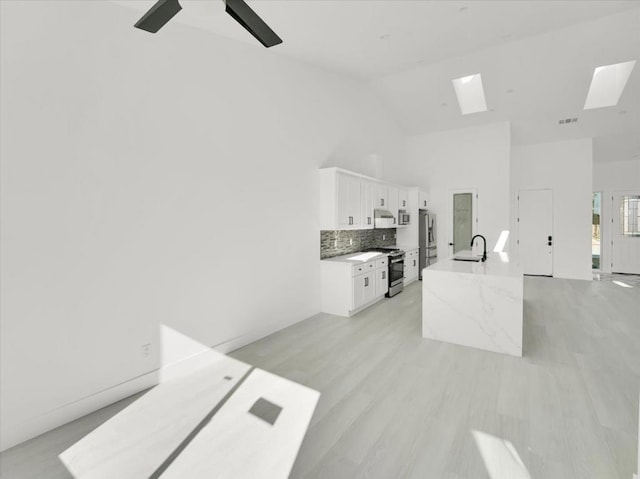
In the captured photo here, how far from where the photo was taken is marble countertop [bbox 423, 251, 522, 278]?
12.1ft

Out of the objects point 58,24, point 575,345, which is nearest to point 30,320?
point 58,24

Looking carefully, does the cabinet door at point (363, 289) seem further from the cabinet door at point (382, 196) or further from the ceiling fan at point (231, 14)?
the ceiling fan at point (231, 14)

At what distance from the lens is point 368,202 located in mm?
5781

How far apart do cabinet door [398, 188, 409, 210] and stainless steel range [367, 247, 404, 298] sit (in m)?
1.35

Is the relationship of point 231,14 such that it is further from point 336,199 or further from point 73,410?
point 336,199

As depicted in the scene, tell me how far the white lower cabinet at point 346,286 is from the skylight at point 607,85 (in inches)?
210

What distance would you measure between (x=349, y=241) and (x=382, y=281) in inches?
36.6

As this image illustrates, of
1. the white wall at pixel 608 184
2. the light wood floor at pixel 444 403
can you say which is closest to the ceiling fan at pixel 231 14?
the light wood floor at pixel 444 403

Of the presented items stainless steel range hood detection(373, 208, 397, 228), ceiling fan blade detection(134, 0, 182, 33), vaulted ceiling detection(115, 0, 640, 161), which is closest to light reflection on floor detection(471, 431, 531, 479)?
vaulted ceiling detection(115, 0, 640, 161)

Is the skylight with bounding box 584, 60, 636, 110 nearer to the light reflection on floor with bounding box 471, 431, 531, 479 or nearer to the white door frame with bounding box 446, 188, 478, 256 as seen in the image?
the white door frame with bounding box 446, 188, 478, 256

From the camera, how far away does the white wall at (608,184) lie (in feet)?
28.6

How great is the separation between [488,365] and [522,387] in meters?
0.43

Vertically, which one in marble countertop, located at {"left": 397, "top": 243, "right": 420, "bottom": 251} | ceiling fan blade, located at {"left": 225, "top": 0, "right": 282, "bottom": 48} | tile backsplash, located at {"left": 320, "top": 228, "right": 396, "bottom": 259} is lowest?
marble countertop, located at {"left": 397, "top": 243, "right": 420, "bottom": 251}

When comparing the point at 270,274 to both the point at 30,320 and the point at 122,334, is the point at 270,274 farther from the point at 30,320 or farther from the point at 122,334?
the point at 30,320
